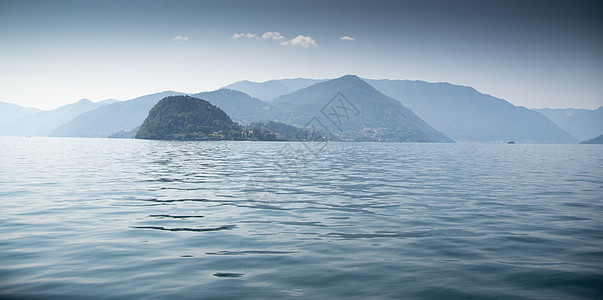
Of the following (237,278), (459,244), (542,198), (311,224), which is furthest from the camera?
(542,198)

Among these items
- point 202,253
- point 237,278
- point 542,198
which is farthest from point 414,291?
point 542,198

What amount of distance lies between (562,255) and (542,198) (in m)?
14.4

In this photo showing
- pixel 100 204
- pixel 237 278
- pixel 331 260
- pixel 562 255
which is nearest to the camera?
pixel 237 278

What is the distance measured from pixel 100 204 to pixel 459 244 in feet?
60.5

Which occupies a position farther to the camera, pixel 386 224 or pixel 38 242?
pixel 386 224

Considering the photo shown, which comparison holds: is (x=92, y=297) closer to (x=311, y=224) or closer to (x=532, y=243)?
(x=311, y=224)

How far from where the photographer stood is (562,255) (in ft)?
40.8

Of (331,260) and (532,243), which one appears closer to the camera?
(331,260)


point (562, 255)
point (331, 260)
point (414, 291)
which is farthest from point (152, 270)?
point (562, 255)

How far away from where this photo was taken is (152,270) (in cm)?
1040

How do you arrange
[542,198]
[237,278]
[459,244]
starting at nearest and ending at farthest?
[237,278], [459,244], [542,198]

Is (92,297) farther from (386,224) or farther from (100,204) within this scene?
(100,204)

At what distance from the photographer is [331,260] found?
11.5 meters

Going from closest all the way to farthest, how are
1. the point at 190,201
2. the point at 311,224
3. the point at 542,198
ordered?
the point at 311,224 < the point at 190,201 < the point at 542,198
